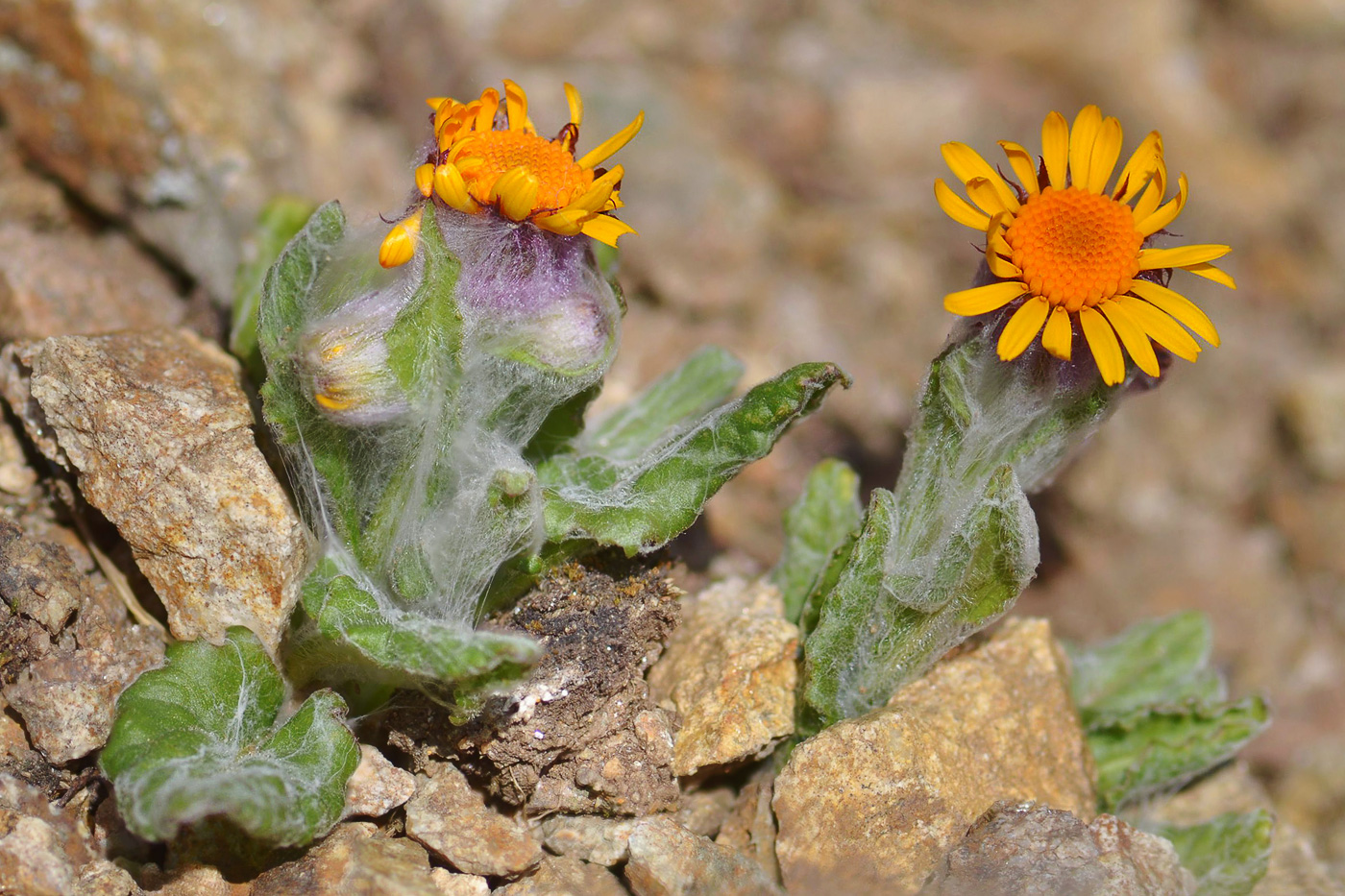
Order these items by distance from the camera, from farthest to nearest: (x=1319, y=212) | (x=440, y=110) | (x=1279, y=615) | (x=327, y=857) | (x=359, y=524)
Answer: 1. (x=1319, y=212)
2. (x=1279, y=615)
3. (x=359, y=524)
4. (x=440, y=110)
5. (x=327, y=857)

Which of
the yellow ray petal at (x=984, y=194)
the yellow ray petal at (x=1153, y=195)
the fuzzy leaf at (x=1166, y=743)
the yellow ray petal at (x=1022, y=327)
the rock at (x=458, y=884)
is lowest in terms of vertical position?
the rock at (x=458, y=884)

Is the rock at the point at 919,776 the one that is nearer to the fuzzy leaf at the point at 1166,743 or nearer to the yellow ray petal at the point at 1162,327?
the fuzzy leaf at the point at 1166,743

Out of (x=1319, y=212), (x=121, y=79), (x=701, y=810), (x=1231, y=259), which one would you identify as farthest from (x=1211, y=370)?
(x=121, y=79)

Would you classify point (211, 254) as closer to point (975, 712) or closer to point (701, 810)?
point (701, 810)

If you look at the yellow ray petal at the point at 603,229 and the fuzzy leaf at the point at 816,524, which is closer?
the yellow ray petal at the point at 603,229

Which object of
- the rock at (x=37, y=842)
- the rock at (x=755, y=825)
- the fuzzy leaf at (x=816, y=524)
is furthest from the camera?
the fuzzy leaf at (x=816, y=524)

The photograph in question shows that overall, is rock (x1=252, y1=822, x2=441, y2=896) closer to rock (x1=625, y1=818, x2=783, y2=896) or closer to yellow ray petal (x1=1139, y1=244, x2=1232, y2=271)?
rock (x1=625, y1=818, x2=783, y2=896)

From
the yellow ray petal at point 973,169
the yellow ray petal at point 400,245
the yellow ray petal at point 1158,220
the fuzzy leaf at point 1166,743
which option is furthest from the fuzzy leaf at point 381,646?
the fuzzy leaf at point 1166,743
